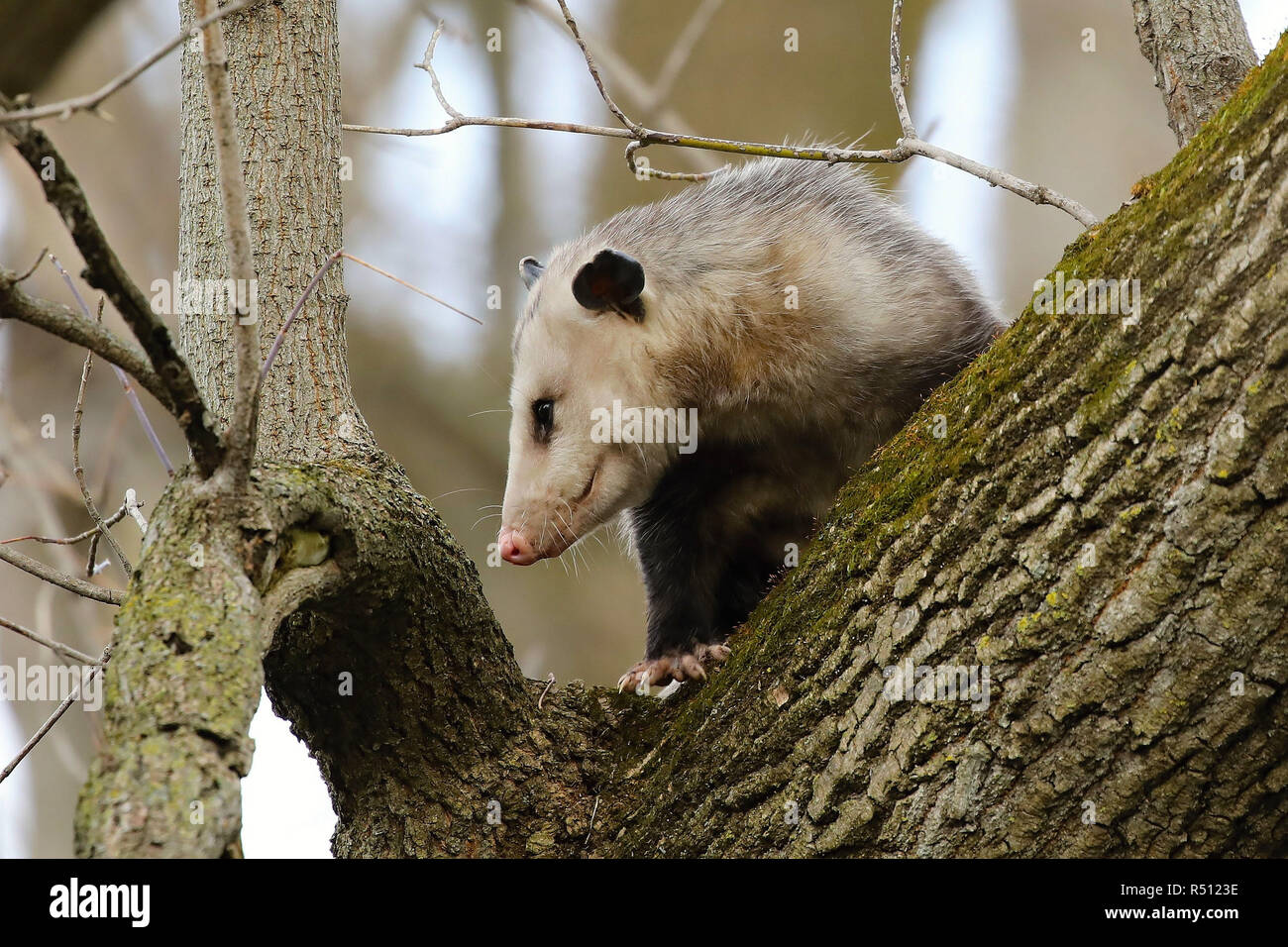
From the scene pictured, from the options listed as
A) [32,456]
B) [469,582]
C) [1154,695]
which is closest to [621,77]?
[32,456]

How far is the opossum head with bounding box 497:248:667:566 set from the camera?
268 centimetres

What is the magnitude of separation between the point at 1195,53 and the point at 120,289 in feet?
6.54

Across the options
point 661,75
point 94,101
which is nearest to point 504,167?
point 661,75

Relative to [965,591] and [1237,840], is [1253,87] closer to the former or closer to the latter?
[965,591]

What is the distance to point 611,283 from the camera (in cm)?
267

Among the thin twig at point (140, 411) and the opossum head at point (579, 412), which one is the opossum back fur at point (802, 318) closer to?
the opossum head at point (579, 412)

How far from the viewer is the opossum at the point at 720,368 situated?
2.66 metres

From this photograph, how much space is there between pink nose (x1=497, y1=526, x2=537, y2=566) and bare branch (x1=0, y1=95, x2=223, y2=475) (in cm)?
117

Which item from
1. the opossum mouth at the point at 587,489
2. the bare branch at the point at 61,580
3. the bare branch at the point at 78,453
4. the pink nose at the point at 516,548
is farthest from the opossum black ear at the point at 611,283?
the bare branch at the point at 61,580

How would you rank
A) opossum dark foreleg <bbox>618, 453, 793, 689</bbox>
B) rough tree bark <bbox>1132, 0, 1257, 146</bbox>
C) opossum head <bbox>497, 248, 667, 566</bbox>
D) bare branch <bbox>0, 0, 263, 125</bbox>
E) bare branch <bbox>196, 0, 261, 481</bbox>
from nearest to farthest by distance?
bare branch <bbox>0, 0, 263, 125</bbox>, bare branch <bbox>196, 0, 261, 481</bbox>, rough tree bark <bbox>1132, 0, 1257, 146</bbox>, opossum head <bbox>497, 248, 667, 566</bbox>, opossum dark foreleg <bbox>618, 453, 793, 689</bbox>

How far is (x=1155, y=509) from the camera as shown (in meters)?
1.44

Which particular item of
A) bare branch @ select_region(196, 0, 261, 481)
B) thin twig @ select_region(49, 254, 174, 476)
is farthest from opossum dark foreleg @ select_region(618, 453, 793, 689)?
bare branch @ select_region(196, 0, 261, 481)

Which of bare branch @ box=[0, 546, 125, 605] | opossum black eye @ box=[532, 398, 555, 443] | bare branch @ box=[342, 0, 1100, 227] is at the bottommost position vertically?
bare branch @ box=[0, 546, 125, 605]

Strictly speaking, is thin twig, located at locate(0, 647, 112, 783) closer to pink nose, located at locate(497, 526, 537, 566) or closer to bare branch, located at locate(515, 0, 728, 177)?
pink nose, located at locate(497, 526, 537, 566)
